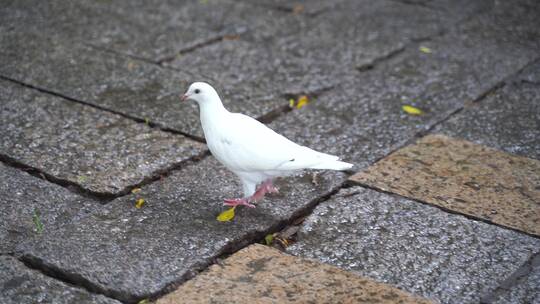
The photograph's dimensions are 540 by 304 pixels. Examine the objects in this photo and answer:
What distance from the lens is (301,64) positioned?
4926mm

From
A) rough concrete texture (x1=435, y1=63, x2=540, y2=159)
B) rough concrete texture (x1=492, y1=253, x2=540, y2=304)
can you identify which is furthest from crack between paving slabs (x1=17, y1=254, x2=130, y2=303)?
rough concrete texture (x1=435, y1=63, x2=540, y2=159)

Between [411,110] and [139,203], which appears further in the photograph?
[411,110]

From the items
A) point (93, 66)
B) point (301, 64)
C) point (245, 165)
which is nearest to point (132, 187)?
point (245, 165)

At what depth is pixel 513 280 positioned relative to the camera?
2779mm

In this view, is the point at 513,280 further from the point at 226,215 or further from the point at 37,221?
the point at 37,221

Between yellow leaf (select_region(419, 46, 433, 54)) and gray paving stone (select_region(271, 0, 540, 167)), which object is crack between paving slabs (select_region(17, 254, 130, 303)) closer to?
gray paving stone (select_region(271, 0, 540, 167))

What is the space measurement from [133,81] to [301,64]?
1165 millimetres

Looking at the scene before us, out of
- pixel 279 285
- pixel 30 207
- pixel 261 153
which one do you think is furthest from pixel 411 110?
pixel 30 207

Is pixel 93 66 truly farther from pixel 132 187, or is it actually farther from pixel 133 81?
pixel 132 187

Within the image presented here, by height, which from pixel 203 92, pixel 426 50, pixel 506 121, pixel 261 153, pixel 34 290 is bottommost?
pixel 506 121

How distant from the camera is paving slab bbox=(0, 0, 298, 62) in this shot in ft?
16.7

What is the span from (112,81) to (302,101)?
3.89 feet

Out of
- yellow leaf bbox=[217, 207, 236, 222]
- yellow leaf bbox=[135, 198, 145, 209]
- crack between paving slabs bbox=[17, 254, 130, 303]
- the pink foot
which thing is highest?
crack between paving slabs bbox=[17, 254, 130, 303]

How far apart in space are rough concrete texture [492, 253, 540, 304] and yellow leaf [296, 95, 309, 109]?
5.98 ft
